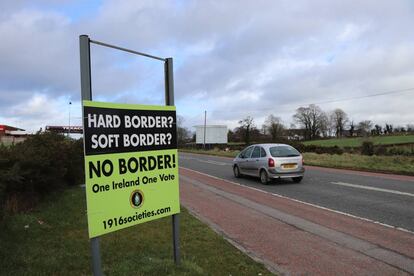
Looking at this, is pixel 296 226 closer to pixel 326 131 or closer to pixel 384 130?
pixel 384 130

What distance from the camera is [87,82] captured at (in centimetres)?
425

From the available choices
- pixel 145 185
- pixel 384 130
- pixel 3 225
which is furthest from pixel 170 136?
pixel 384 130

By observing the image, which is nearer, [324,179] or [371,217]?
[371,217]

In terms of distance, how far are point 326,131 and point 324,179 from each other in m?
113

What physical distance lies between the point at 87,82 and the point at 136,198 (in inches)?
54.2

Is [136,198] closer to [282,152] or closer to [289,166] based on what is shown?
[289,166]

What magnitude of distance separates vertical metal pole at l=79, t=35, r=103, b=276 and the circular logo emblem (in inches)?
23.8

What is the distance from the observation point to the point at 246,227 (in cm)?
869

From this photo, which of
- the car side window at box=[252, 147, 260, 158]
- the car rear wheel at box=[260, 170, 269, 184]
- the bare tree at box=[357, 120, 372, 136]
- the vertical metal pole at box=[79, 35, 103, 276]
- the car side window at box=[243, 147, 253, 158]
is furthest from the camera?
the bare tree at box=[357, 120, 372, 136]

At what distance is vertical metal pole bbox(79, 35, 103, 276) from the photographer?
13.8 ft

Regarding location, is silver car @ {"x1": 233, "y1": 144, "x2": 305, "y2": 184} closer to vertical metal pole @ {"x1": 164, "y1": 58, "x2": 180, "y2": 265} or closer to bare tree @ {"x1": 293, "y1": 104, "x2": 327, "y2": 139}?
vertical metal pole @ {"x1": 164, "y1": 58, "x2": 180, "y2": 265}

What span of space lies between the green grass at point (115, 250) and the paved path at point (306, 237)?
0.55 metres

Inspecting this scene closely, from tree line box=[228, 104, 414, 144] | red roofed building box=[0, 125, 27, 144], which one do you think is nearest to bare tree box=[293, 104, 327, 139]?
tree line box=[228, 104, 414, 144]

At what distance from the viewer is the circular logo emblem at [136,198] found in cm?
469
